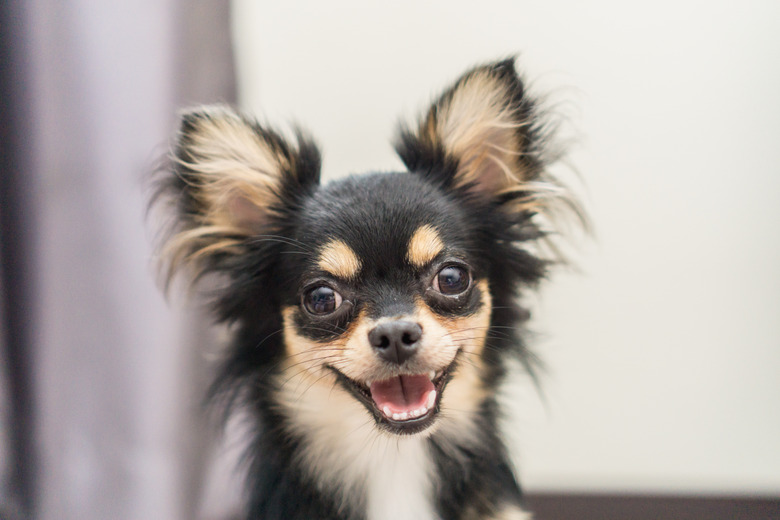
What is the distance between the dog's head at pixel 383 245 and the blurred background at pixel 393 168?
1.20ft

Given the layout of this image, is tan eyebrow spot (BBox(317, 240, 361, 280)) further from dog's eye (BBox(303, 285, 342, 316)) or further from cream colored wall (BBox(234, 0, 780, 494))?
cream colored wall (BBox(234, 0, 780, 494))

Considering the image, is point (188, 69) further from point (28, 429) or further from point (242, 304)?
point (28, 429)

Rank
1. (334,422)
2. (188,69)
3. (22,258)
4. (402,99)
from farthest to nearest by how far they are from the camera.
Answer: (402,99) < (188,69) < (22,258) < (334,422)

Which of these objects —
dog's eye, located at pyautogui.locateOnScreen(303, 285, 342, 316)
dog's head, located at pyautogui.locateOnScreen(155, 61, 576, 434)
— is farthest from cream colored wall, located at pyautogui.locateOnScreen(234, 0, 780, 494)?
dog's eye, located at pyautogui.locateOnScreen(303, 285, 342, 316)

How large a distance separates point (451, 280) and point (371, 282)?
0.63 feet

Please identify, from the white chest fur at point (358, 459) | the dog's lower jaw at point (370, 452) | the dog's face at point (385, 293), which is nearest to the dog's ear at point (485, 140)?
the dog's face at point (385, 293)

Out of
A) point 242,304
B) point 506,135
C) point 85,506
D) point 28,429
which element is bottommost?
point 85,506

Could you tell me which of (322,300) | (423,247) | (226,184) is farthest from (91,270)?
(423,247)

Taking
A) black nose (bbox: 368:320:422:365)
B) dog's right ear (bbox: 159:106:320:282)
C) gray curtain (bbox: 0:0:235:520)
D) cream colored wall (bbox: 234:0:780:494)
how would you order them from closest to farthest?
black nose (bbox: 368:320:422:365) < dog's right ear (bbox: 159:106:320:282) < gray curtain (bbox: 0:0:235:520) < cream colored wall (bbox: 234:0:780:494)

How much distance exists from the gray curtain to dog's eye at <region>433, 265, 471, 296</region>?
936 mm

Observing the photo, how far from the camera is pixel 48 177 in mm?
1886

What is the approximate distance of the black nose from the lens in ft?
4.02

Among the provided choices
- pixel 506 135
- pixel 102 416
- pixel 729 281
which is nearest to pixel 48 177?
pixel 102 416

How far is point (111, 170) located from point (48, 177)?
181 millimetres
